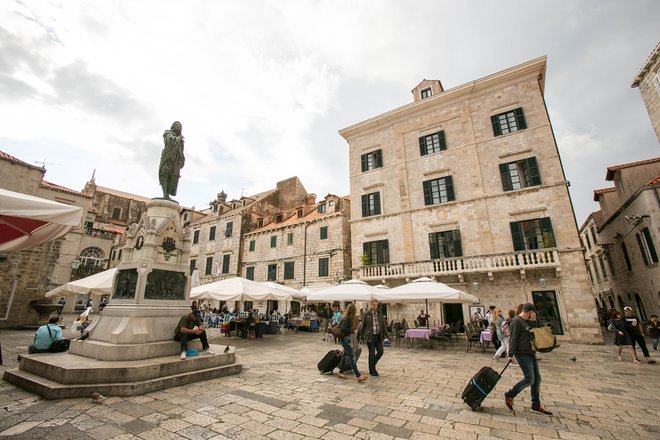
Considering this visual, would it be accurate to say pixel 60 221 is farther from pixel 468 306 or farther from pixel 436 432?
pixel 468 306

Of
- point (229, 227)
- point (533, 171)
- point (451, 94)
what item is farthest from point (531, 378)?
point (229, 227)

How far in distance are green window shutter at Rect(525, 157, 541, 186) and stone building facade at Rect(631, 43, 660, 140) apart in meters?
5.28

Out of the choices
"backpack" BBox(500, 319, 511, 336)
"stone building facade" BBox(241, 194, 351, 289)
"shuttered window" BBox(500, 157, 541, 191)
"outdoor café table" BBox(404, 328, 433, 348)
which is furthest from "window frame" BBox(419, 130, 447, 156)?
"backpack" BBox(500, 319, 511, 336)

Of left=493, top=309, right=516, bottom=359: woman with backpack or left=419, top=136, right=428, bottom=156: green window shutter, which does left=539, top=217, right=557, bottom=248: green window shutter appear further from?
left=419, top=136, right=428, bottom=156: green window shutter

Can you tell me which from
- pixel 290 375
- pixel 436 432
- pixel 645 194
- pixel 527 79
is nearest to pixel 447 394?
pixel 436 432

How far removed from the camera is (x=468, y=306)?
1538 centimetres

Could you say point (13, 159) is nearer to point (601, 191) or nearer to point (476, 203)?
point (476, 203)

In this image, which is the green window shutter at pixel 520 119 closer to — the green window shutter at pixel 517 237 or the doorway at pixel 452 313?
the green window shutter at pixel 517 237

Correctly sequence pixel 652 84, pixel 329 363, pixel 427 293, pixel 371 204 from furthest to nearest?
1. pixel 371 204
2. pixel 652 84
3. pixel 427 293
4. pixel 329 363

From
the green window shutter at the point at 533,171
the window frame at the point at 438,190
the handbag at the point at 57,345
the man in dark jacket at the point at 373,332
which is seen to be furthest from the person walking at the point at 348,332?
the green window shutter at the point at 533,171

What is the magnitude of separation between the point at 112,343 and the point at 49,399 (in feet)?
4.30

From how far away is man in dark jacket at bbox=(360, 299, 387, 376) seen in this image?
6.45 metres

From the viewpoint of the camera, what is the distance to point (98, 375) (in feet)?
15.7

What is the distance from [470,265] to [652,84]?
12.1 meters
